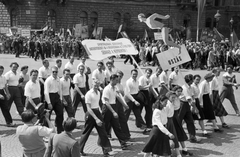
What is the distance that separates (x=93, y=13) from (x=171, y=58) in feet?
114

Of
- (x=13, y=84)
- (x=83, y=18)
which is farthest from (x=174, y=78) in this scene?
(x=83, y=18)

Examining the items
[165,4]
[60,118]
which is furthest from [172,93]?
[165,4]

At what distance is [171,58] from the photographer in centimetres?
977

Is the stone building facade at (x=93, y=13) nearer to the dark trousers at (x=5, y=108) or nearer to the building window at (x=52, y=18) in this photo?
the building window at (x=52, y=18)

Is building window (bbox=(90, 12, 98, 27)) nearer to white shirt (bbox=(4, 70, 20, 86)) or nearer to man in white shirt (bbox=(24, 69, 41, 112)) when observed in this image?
white shirt (bbox=(4, 70, 20, 86))

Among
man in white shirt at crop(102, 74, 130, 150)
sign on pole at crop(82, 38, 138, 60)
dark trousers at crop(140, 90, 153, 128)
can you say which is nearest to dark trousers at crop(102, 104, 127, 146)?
man in white shirt at crop(102, 74, 130, 150)

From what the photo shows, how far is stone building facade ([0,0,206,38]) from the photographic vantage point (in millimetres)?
37812

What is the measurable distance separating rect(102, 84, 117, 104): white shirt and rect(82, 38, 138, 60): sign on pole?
63.4 inches

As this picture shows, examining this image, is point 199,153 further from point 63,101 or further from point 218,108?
point 63,101

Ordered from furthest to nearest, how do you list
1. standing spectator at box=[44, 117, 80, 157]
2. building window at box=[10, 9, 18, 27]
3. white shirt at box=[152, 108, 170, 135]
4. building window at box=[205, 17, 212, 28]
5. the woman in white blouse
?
1. building window at box=[205, 17, 212, 28]
2. building window at box=[10, 9, 18, 27]
3. the woman in white blouse
4. white shirt at box=[152, 108, 170, 135]
5. standing spectator at box=[44, 117, 80, 157]

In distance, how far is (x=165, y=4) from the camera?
4653 cm

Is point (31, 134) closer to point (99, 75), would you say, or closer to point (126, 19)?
point (99, 75)

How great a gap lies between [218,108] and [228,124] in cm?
85

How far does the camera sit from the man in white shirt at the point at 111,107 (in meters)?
7.60
